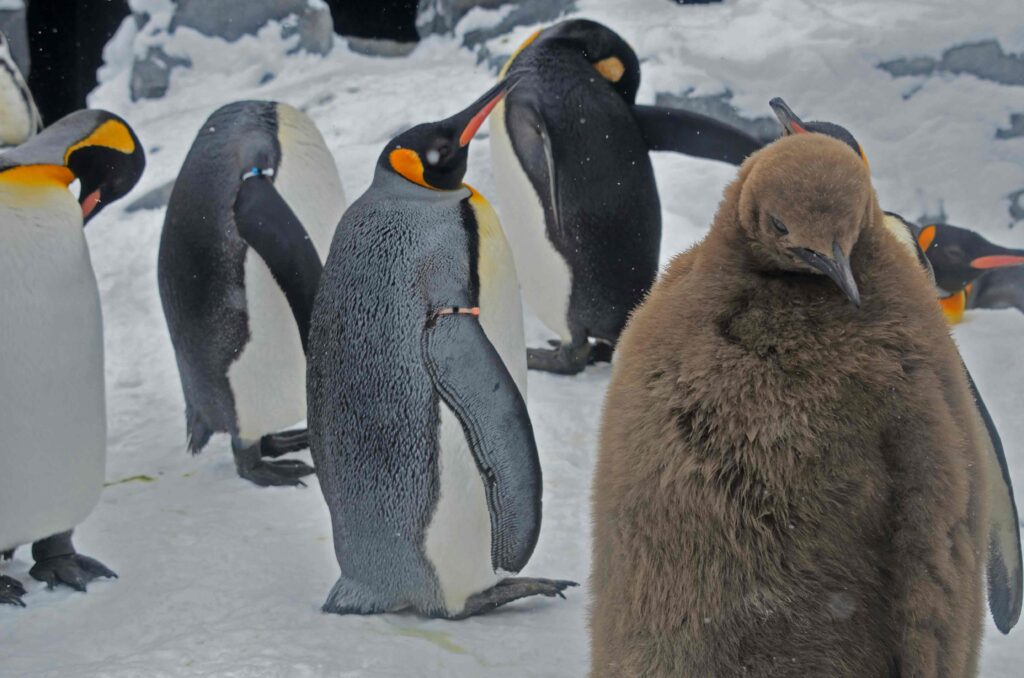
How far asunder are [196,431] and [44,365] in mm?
753

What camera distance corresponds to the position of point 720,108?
4.81 meters

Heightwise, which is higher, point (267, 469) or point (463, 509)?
point (463, 509)

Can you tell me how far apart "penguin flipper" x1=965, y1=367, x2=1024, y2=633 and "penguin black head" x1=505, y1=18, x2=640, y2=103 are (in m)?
2.30

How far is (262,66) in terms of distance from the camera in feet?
21.8

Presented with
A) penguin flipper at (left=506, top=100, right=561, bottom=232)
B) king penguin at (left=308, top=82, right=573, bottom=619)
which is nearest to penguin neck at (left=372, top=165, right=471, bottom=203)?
king penguin at (left=308, top=82, right=573, bottom=619)

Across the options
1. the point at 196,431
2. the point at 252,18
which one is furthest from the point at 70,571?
the point at 252,18

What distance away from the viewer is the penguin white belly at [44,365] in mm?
2391

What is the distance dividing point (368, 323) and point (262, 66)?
194 inches

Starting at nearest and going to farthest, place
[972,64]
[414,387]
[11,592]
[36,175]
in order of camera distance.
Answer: [414,387]
[11,592]
[36,175]
[972,64]

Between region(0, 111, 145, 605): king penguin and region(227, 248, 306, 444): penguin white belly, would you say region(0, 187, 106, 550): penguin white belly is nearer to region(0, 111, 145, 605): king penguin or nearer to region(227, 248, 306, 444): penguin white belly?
region(0, 111, 145, 605): king penguin

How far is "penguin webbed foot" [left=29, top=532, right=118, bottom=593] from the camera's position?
7.82 ft

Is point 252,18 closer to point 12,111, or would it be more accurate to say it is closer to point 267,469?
point 12,111

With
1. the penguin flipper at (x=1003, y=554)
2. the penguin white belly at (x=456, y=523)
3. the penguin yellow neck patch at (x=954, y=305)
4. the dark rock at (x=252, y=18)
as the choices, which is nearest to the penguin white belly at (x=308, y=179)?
the penguin white belly at (x=456, y=523)

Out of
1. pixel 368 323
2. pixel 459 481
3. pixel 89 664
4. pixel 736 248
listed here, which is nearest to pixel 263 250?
pixel 368 323
